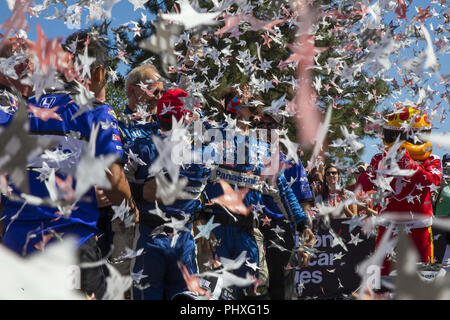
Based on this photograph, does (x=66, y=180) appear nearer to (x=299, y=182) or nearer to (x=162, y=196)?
(x=162, y=196)

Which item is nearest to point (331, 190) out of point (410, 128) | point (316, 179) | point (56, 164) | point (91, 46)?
point (316, 179)

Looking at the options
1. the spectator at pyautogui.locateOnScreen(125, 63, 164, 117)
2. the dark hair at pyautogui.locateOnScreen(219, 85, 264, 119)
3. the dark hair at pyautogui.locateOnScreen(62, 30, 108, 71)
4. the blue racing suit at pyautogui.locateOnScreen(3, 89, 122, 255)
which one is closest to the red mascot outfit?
the dark hair at pyautogui.locateOnScreen(219, 85, 264, 119)

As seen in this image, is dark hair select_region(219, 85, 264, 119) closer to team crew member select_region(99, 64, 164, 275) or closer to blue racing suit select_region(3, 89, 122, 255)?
team crew member select_region(99, 64, 164, 275)

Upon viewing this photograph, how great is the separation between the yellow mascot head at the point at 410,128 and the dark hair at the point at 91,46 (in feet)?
8.07

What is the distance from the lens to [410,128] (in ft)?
14.7

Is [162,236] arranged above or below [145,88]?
below

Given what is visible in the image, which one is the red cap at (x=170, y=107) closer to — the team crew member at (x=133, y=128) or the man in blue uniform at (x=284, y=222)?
the team crew member at (x=133, y=128)

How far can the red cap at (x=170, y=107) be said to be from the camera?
3.91 meters

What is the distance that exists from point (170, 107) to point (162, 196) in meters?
1.28

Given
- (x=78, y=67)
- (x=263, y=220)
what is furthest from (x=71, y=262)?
(x=263, y=220)

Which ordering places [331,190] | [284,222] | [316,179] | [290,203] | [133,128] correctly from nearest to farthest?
[133,128], [290,203], [284,222], [331,190], [316,179]

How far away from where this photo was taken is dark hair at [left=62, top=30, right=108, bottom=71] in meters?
3.16

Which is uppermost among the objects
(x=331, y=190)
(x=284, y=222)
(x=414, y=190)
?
(x=331, y=190)
